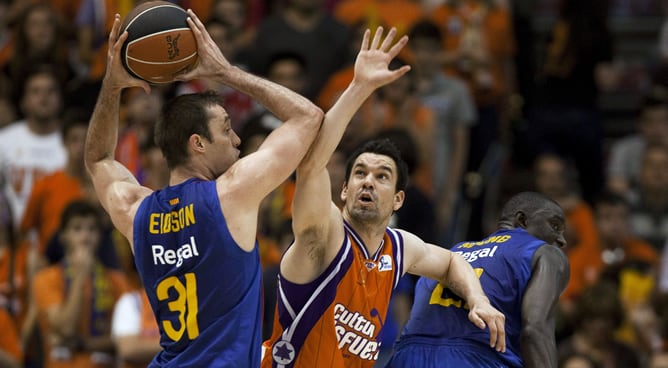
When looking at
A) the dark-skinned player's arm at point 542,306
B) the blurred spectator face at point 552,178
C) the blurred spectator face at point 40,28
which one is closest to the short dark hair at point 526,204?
the dark-skinned player's arm at point 542,306

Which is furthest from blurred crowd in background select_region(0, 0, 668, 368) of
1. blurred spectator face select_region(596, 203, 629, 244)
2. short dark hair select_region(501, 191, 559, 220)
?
short dark hair select_region(501, 191, 559, 220)

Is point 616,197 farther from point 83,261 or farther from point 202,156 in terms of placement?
point 202,156

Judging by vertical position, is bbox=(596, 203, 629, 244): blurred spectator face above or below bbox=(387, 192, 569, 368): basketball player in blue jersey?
below

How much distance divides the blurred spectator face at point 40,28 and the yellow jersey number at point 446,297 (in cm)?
755

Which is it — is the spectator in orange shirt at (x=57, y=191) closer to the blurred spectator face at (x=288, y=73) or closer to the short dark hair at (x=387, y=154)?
the blurred spectator face at (x=288, y=73)

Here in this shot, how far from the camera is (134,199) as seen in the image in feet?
23.6

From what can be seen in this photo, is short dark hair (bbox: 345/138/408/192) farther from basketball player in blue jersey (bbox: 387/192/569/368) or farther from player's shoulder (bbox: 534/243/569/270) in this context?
player's shoulder (bbox: 534/243/569/270)

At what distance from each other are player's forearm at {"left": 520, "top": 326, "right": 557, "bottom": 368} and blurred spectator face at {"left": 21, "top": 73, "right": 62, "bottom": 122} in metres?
7.24

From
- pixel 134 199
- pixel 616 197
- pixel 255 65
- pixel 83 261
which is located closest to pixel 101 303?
pixel 83 261

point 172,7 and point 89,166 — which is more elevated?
point 172,7

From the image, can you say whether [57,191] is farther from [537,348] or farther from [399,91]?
[537,348]

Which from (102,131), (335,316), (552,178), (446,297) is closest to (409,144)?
(552,178)

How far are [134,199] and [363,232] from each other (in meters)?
1.31

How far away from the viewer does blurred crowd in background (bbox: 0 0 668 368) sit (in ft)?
36.9
